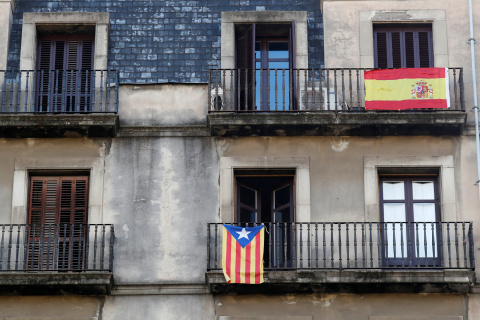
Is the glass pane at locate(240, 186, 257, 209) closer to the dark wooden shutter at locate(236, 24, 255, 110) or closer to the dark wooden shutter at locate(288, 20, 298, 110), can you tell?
the dark wooden shutter at locate(236, 24, 255, 110)

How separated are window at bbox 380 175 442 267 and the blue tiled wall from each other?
3715 millimetres

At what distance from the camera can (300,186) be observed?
2975 centimetres

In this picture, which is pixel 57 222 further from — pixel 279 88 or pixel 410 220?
pixel 410 220

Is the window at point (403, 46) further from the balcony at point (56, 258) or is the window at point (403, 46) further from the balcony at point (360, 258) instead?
the balcony at point (56, 258)

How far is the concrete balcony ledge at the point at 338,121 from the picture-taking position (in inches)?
1169

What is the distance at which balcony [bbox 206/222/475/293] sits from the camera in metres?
28.3

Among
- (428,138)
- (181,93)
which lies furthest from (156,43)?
(428,138)

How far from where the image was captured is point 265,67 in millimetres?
31516

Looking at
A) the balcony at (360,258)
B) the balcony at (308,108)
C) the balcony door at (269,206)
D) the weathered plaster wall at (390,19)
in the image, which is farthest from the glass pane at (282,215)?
the weathered plaster wall at (390,19)

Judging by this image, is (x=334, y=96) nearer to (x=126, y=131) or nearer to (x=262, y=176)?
(x=262, y=176)

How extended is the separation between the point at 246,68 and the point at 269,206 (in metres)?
3.42

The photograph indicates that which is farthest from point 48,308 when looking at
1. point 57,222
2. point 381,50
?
point 381,50

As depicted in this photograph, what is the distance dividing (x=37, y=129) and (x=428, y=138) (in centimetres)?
926

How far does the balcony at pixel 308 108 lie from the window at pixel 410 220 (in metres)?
1.24
